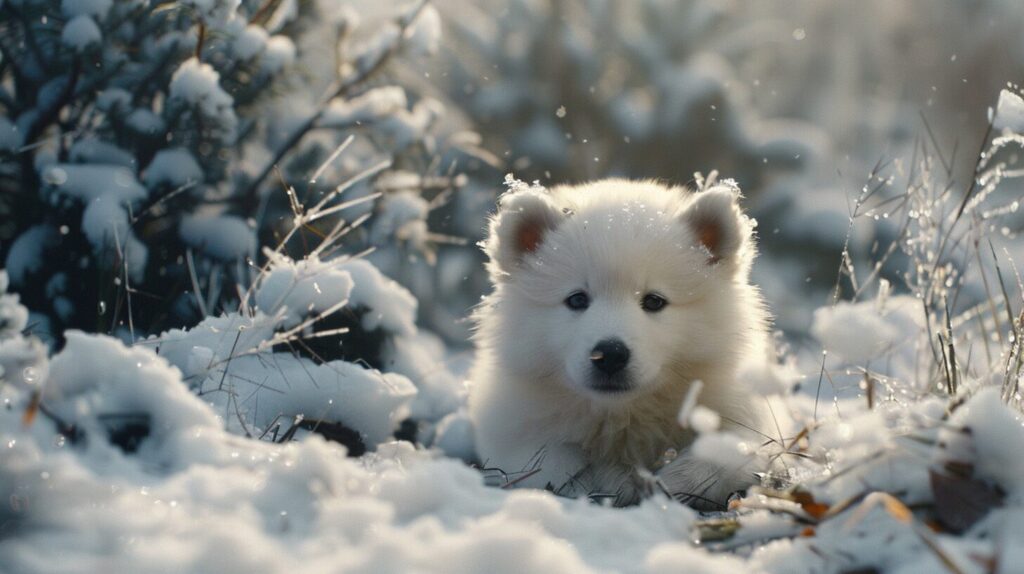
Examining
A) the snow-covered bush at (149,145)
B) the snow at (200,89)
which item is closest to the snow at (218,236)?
the snow-covered bush at (149,145)

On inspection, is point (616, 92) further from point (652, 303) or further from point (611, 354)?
point (611, 354)

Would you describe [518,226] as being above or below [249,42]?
below

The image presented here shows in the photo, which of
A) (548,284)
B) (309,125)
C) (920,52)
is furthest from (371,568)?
(920,52)

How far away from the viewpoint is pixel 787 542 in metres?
1.77

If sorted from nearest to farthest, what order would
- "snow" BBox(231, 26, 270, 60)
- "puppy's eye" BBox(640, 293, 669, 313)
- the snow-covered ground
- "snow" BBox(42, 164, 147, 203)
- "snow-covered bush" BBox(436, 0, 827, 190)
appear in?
the snow-covered ground
"puppy's eye" BBox(640, 293, 669, 313)
"snow" BBox(42, 164, 147, 203)
"snow" BBox(231, 26, 270, 60)
"snow-covered bush" BBox(436, 0, 827, 190)

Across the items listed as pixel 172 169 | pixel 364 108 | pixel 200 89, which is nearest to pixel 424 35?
pixel 364 108

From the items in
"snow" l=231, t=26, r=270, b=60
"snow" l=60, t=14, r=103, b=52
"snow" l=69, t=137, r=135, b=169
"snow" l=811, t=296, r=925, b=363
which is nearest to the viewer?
"snow" l=811, t=296, r=925, b=363

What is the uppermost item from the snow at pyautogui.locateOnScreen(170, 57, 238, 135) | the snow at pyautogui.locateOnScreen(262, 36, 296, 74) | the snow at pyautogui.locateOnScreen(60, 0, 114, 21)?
the snow at pyautogui.locateOnScreen(262, 36, 296, 74)

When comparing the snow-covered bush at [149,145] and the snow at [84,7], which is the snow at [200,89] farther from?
the snow at [84,7]

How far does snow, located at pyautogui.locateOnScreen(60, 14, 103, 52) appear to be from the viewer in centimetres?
382

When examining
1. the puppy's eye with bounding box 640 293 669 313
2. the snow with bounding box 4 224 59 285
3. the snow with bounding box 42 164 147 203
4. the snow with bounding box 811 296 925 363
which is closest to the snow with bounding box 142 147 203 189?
the snow with bounding box 42 164 147 203

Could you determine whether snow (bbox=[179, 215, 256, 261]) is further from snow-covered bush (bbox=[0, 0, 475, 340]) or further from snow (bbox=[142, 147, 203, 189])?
snow (bbox=[142, 147, 203, 189])

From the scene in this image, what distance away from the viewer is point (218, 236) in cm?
434

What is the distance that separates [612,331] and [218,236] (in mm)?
2264
